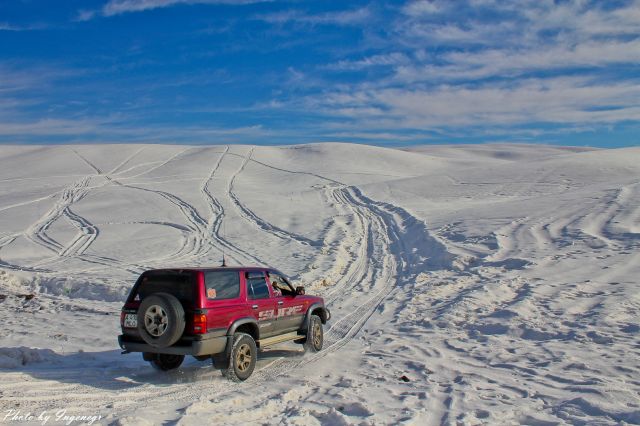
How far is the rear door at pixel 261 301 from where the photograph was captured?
29.0 ft

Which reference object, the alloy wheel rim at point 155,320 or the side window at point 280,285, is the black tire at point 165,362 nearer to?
the alloy wheel rim at point 155,320

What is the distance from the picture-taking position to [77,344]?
34.6 ft

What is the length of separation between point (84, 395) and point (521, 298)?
354 inches

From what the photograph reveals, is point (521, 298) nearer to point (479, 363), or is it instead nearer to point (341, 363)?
point (479, 363)

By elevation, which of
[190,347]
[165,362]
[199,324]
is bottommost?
[165,362]

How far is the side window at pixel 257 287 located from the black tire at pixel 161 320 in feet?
4.41

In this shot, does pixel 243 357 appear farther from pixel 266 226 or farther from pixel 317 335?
pixel 266 226

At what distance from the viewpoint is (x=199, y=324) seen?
780 cm

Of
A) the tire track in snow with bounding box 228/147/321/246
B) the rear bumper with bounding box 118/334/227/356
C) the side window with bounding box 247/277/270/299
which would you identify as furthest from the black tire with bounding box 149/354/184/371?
the tire track in snow with bounding box 228/147/321/246

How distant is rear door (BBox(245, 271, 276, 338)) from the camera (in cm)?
884

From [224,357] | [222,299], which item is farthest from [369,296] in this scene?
[224,357]

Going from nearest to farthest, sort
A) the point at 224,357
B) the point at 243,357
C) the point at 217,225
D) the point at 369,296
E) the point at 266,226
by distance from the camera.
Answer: the point at 224,357, the point at 243,357, the point at 369,296, the point at 266,226, the point at 217,225

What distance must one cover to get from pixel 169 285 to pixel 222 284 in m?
0.72

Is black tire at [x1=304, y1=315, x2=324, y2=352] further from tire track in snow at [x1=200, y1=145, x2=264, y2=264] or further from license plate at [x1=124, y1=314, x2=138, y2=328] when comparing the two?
tire track in snow at [x1=200, y1=145, x2=264, y2=264]
